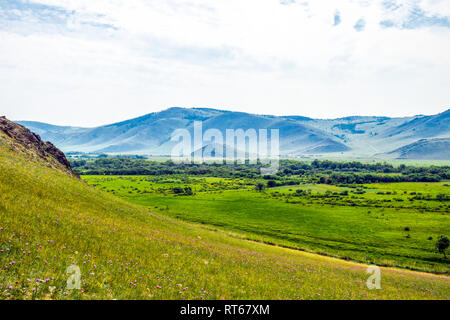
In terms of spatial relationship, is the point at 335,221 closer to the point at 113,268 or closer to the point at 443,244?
the point at 443,244

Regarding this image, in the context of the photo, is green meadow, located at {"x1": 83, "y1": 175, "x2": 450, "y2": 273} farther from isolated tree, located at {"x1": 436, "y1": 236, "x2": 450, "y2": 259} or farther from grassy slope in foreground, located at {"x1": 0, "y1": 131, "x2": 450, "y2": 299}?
grassy slope in foreground, located at {"x1": 0, "y1": 131, "x2": 450, "y2": 299}

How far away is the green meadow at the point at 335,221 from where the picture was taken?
6237cm

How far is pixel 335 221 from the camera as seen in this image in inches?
3588

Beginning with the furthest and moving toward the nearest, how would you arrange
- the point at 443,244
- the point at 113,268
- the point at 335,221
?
the point at 335,221 < the point at 443,244 < the point at 113,268

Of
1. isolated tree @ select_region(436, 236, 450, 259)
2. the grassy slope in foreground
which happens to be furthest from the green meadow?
the grassy slope in foreground

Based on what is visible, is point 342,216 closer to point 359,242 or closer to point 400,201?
point 359,242

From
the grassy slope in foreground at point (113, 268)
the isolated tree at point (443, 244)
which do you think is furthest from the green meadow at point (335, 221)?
the grassy slope in foreground at point (113, 268)

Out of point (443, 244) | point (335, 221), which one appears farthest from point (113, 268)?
point (335, 221)

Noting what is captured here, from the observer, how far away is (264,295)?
12445mm

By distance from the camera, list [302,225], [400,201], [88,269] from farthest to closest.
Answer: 1. [400,201]
2. [302,225]
3. [88,269]

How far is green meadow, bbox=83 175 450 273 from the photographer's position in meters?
62.4

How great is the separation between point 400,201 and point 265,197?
6114cm

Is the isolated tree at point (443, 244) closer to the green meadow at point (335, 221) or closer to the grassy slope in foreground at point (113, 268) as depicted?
the green meadow at point (335, 221)
